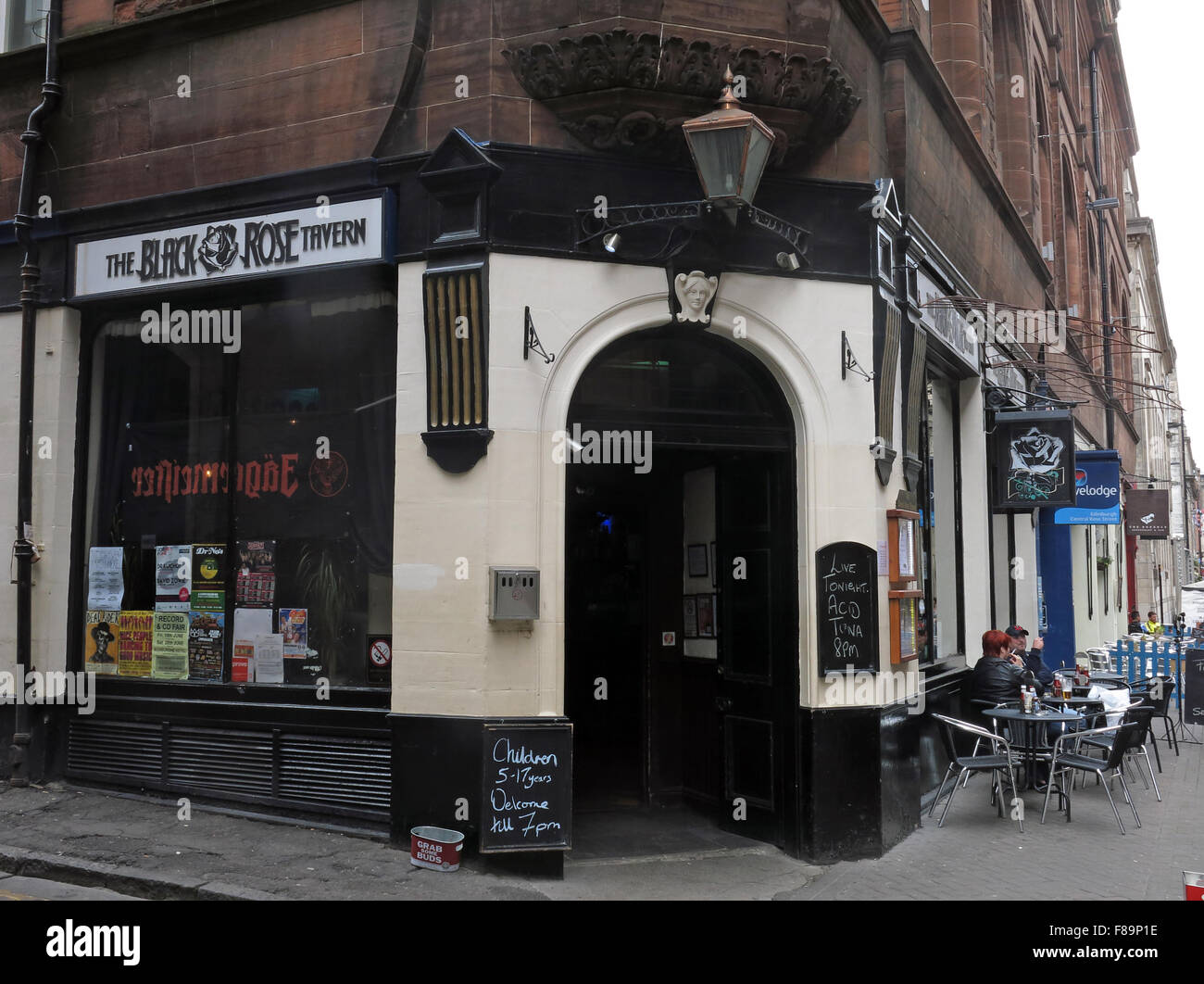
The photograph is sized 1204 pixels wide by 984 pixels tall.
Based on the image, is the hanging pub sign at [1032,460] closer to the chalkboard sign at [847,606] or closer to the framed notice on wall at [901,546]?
the framed notice on wall at [901,546]

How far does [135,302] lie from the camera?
9.14 meters

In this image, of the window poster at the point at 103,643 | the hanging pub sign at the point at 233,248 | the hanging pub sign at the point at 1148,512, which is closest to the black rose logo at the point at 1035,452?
the hanging pub sign at the point at 233,248

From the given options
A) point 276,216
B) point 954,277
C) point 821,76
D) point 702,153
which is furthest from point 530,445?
point 954,277

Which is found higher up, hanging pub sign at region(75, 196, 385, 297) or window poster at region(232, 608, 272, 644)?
hanging pub sign at region(75, 196, 385, 297)

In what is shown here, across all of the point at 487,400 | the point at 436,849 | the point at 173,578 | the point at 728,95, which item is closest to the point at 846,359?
the point at 728,95

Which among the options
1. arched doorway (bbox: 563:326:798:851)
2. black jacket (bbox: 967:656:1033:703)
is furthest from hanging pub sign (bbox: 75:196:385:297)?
black jacket (bbox: 967:656:1033:703)

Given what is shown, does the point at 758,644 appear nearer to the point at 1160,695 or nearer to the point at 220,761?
the point at 220,761

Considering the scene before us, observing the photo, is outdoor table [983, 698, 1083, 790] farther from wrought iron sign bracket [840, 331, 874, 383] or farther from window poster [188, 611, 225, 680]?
window poster [188, 611, 225, 680]

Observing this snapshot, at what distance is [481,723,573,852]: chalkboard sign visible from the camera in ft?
A: 23.2

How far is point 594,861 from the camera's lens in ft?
25.6

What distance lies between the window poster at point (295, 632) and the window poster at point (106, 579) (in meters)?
1.77

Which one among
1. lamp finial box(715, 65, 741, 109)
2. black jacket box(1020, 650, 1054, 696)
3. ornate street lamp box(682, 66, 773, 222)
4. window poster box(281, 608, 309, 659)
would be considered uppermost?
lamp finial box(715, 65, 741, 109)

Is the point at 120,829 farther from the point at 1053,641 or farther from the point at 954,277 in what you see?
the point at 1053,641

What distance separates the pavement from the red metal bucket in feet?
0.22
